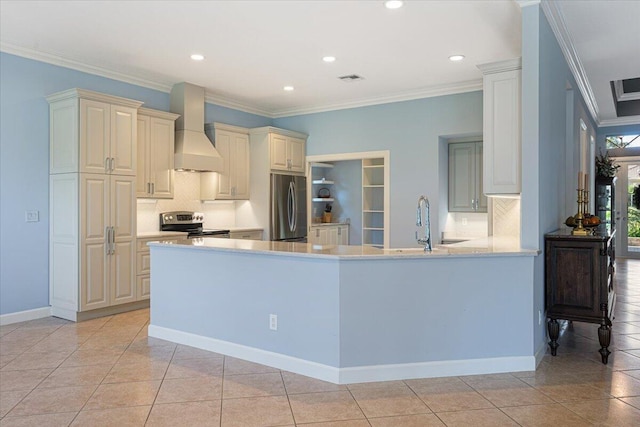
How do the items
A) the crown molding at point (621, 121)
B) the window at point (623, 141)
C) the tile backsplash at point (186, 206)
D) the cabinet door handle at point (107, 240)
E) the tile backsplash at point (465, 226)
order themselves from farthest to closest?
the window at point (623, 141)
the crown molding at point (621, 121)
the tile backsplash at point (465, 226)
the tile backsplash at point (186, 206)
the cabinet door handle at point (107, 240)

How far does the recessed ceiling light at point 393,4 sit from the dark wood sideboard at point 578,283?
2.13m

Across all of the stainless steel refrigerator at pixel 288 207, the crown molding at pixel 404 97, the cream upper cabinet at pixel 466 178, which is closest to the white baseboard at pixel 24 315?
the stainless steel refrigerator at pixel 288 207

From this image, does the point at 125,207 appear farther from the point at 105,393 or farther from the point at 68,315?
the point at 105,393

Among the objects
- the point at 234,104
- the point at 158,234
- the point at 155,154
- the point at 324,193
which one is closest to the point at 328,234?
the point at 324,193

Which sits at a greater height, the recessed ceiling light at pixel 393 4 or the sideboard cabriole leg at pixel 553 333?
the recessed ceiling light at pixel 393 4

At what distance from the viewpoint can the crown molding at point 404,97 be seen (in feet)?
19.6

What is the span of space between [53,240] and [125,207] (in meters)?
0.78

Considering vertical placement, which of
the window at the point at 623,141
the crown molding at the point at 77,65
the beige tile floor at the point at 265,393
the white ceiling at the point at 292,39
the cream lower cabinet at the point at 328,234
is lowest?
the beige tile floor at the point at 265,393

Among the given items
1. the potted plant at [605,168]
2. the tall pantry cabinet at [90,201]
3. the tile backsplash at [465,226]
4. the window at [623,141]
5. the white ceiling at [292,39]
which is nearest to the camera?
the white ceiling at [292,39]

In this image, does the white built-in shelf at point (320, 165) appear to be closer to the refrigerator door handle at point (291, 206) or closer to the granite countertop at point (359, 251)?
the refrigerator door handle at point (291, 206)

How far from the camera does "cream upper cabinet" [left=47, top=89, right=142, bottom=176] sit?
15.4 feet

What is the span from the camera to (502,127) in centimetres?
377

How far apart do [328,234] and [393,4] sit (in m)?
4.60

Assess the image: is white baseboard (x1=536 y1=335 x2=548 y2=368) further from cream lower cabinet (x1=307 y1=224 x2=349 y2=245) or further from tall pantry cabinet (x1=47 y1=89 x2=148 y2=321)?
cream lower cabinet (x1=307 y1=224 x2=349 y2=245)
